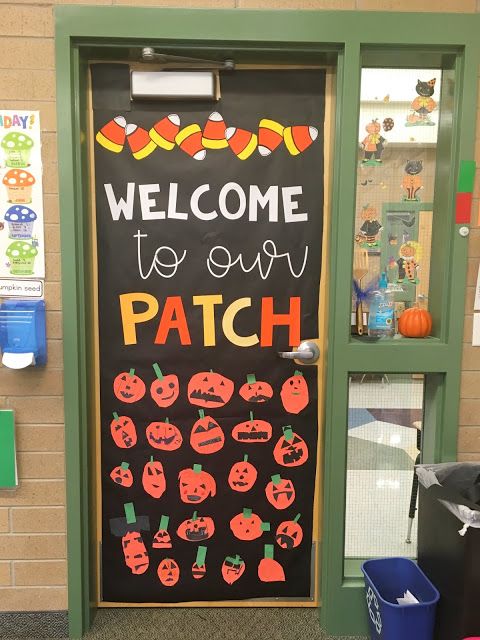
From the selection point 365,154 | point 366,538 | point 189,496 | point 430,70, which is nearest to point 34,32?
point 365,154

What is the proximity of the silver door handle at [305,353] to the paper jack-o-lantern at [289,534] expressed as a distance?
0.64m

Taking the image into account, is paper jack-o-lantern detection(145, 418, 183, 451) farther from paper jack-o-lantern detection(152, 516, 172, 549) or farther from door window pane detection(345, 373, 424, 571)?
door window pane detection(345, 373, 424, 571)

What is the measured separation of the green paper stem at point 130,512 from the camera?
6.79 feet

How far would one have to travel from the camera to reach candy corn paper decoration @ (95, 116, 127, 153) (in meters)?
1.92

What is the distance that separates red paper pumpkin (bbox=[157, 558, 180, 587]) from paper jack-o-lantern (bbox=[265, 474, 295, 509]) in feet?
1.53

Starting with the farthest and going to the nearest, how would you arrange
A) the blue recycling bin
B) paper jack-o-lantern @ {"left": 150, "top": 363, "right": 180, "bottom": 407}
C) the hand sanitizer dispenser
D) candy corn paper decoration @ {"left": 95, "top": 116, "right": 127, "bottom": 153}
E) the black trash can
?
paper jack-o-lantern @ {"left": 150, "top": 363, "right": 180, "bottom": 407}
candy corn paper decoration @ {"left": 95, "top": 116, "right": 127, "bottom": 153}
the hand sanitizer dispenser
the blue recycling bin
the black trash can

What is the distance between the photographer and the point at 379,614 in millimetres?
1761

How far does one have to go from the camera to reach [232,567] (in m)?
2.11

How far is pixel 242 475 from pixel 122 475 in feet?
1.54

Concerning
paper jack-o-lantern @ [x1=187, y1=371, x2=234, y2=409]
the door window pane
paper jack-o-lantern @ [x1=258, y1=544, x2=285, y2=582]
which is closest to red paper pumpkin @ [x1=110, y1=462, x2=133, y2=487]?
paper jack-o-lantern @ [x1=187, y1=371, x2=234, y2=409]

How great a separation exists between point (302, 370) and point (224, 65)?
1.16 m

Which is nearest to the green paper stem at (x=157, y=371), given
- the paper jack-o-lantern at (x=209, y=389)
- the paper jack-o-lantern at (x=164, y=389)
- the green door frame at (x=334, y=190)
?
the paper jack-o-lantern at (x=164, y=389)

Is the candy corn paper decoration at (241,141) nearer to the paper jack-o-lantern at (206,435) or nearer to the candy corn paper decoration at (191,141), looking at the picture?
the candy corn paper decoration at (191,141)

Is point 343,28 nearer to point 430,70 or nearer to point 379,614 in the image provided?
point 430,70
